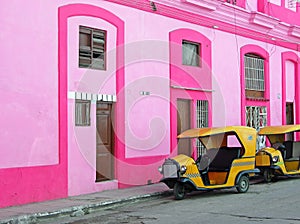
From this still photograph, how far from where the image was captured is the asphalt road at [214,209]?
29.3 ft

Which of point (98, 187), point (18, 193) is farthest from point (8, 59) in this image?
point (98, 187)

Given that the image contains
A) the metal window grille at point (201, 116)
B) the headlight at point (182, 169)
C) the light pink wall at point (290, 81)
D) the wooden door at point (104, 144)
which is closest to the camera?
the headlight at point (182, 169)

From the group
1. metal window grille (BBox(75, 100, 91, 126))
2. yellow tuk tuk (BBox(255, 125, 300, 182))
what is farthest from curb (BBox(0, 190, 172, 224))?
yellow tuk tuk (BBox(255, 125, 300, 182))

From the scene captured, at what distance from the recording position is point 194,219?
29.5 ft

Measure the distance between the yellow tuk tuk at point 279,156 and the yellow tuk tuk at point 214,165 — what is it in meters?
1.75

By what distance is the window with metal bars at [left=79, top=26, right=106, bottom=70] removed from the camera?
12484 millimetres

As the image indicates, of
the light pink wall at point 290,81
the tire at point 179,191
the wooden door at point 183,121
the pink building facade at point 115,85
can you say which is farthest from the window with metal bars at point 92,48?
the light pink wall at point 290,81

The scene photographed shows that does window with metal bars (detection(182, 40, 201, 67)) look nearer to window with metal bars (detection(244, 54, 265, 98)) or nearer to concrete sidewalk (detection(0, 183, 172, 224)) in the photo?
window with metal bars (detection(244, 54, 265, 98))

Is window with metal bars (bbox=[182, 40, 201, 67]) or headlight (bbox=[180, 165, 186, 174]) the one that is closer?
headlight (bbox=[180, 165, 186, 174])

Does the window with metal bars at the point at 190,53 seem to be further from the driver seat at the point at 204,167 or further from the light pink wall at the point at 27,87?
the light pink wall at the point at 27,87

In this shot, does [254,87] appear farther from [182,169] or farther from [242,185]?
[182,169]

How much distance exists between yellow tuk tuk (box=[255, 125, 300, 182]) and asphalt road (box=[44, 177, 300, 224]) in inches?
64.2

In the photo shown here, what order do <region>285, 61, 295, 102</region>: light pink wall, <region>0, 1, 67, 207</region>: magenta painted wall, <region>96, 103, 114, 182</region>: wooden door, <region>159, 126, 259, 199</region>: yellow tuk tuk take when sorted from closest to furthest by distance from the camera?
1. <region>0, 1, 67, 207</region>: magenta painted wall
2. <region>159, 126, 259, 199</region>: yellow tuk tuk
3. <region>96, 103, 114, 182</region>: wooden door
4. <region>285, 61, 295, 102</region>: light pink wall

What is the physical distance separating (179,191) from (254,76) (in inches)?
332
